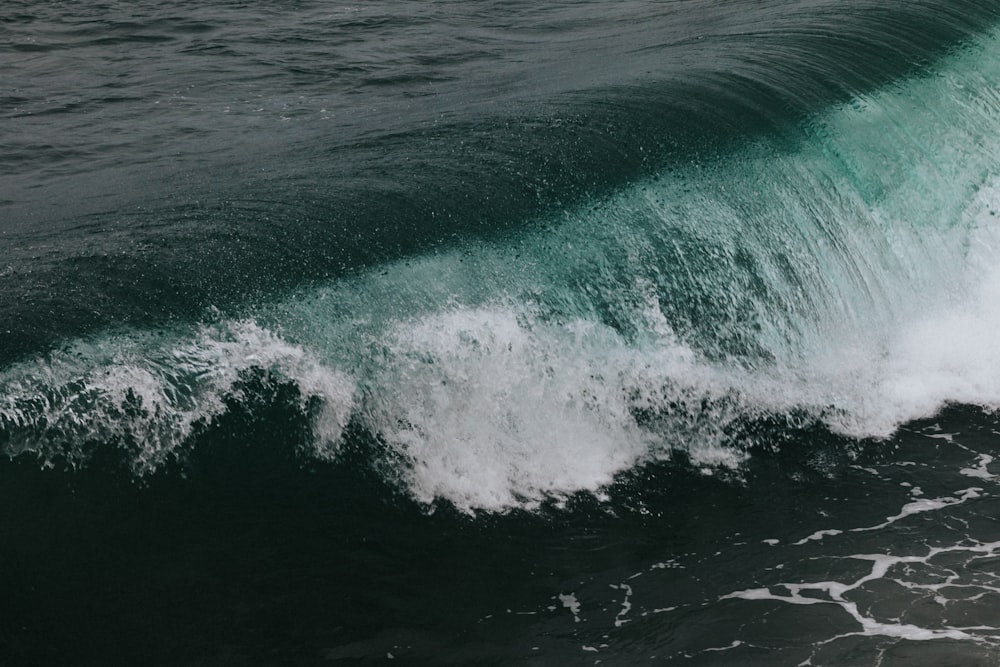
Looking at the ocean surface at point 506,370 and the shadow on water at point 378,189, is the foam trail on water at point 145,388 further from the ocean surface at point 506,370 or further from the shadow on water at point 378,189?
the shadow on water at point 378,189

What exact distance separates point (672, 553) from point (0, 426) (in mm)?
3051

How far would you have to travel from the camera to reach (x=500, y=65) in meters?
11.0

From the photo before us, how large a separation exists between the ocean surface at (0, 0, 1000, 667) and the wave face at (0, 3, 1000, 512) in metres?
0.02

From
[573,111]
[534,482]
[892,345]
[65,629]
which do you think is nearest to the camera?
[65,629]

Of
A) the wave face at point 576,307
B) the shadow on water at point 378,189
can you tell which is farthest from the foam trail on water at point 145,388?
the shadow on water at point 378,189

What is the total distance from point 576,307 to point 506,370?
2.16 feet

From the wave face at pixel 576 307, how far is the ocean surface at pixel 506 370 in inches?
0.9

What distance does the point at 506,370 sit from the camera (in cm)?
655

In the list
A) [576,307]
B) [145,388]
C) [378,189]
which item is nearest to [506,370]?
[576,307]

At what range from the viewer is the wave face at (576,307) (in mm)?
5902

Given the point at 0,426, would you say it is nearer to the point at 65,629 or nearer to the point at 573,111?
the point at 65,629

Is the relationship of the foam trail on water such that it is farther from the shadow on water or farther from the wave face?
the shadow on water

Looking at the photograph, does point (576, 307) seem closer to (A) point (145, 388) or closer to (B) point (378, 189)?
(B) point (378, 189)

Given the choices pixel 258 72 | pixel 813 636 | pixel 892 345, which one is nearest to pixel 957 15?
pixel 892 345
